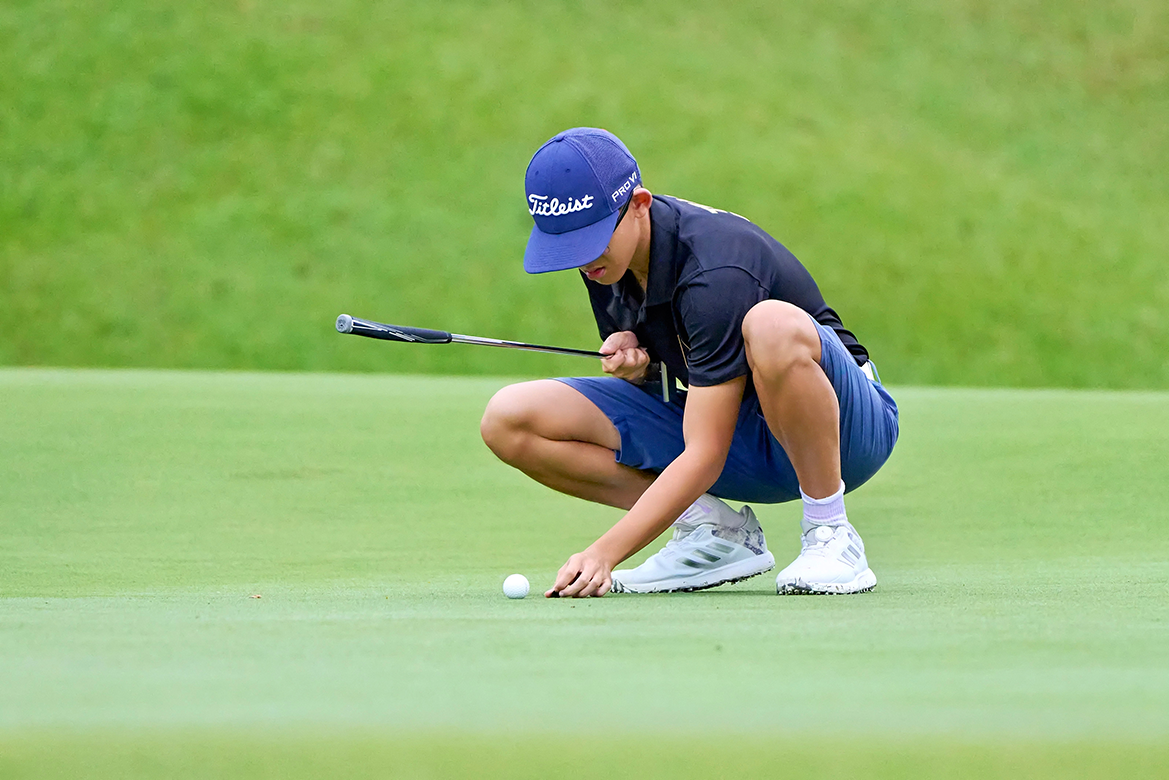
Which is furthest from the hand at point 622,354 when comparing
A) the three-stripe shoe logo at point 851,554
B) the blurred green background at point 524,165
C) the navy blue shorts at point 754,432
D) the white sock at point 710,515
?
the blurred green background at point 524,165

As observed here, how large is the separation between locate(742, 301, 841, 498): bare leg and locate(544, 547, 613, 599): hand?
1.18 feet

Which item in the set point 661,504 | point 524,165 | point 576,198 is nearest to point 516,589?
point 661,504

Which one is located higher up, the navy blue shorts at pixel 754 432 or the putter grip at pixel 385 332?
the putter grip at pixel 385 332

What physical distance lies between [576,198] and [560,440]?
562 mm

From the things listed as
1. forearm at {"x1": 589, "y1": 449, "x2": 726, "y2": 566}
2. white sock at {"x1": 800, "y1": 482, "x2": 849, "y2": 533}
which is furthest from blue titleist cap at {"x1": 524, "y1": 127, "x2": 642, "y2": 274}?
white sock at {"x1": 800, "y1": 482, "x2": 849, "y2": 533}

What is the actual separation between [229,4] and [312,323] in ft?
14.6

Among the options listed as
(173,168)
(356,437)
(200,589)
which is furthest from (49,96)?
(200,589)

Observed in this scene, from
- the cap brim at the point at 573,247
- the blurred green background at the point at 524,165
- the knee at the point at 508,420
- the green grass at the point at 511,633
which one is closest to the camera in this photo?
the green grass at the point at 511,633

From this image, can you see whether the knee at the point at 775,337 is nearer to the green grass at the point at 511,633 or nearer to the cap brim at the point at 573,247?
the cap brim at the point at 573,247

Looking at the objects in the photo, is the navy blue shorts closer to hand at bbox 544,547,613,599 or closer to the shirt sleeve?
the shirt sleeve

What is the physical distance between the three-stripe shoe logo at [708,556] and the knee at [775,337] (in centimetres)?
44

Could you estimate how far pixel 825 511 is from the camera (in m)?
2.38

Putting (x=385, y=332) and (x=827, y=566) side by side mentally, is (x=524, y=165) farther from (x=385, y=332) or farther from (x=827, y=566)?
(x=827, y=566)

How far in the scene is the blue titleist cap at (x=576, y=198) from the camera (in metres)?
2.20
